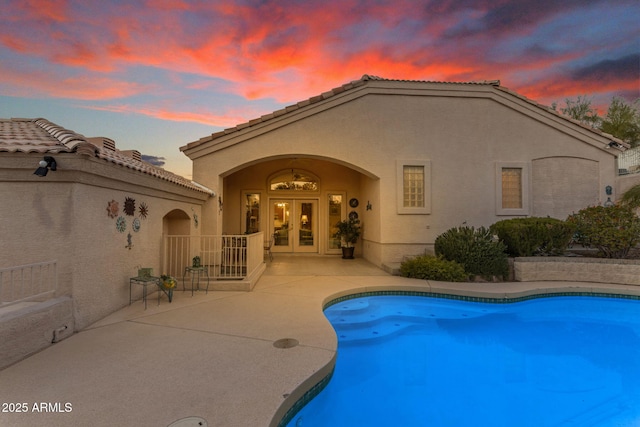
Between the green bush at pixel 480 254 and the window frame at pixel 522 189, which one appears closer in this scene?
the green bush at pixel 480 254

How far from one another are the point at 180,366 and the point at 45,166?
330 cm

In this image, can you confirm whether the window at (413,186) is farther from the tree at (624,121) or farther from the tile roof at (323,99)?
the tree at (624,121)

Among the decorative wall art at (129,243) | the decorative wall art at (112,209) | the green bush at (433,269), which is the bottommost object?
the green bush at (433,269)

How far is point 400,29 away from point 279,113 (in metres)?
5.73

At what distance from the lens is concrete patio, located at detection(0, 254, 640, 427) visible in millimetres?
2633

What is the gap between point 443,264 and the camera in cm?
885

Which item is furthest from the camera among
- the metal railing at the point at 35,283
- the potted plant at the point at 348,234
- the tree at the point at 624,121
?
the tree at the point at 624,121

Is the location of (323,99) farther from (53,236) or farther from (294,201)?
(53,236)

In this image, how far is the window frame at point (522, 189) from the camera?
36.1 ft

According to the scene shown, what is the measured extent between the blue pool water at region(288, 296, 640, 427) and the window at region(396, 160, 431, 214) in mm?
→ 4001

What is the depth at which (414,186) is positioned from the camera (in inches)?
427

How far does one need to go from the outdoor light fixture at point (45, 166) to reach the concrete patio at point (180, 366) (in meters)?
2.38

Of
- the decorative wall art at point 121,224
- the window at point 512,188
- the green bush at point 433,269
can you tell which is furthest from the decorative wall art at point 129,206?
the window at point 512,188

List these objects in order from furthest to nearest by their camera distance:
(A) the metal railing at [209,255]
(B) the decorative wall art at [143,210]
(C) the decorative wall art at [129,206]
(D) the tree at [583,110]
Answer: (D) the tree at [583,110]
(A) the metal railing at [209,255]
(B) the decorative wall art at [143,210]
(C) the decorative wall art at [129,206]
